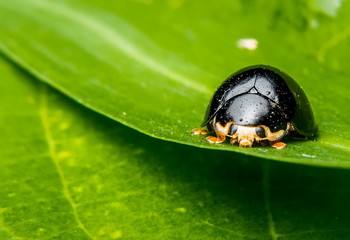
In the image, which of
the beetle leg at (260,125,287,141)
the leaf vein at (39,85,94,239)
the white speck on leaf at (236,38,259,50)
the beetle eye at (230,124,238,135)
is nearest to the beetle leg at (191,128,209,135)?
the beetle eye at (230,124,238,135)

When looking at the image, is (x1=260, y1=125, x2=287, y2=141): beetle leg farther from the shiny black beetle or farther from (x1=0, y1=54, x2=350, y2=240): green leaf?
(x1=0, y1=54, x2=350, y2=240): green leaf

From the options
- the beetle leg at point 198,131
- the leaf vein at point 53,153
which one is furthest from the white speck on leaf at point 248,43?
the leaf vein at point 53,153

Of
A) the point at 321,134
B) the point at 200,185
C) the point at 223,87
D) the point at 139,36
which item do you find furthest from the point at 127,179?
the point at 139,36

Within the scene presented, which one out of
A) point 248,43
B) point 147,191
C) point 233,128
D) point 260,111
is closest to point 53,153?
point 147,191

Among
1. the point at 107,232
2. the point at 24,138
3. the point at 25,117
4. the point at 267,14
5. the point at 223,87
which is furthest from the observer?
the point at 267,14

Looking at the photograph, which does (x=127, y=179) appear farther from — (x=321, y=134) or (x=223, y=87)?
(x=321, y=134)

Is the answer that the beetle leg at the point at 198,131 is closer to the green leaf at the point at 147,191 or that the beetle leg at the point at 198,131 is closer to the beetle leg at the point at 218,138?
the beetle leg at the point at 218,138
